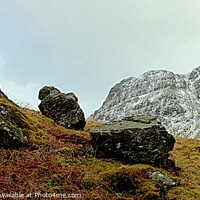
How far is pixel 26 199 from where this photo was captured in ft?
9.95

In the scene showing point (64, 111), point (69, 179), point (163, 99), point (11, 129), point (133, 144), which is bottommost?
point (69, 179)

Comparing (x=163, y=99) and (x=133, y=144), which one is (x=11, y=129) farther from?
(x=163, y=99)

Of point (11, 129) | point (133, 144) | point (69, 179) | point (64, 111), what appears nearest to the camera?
point (69, 179)

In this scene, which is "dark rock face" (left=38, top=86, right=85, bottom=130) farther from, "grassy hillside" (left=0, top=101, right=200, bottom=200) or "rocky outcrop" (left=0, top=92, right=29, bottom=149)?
"grassy hillside" (left=0, top=101, right=200, bottom=200)

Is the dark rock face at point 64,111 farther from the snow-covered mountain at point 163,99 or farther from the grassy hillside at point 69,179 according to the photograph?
the snow-covered mountain at point 163,99

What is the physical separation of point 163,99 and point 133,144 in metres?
67.0

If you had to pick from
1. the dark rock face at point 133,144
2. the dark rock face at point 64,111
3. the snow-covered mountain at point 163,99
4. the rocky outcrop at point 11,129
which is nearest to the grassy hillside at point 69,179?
the rocky outcrop at point 11,129

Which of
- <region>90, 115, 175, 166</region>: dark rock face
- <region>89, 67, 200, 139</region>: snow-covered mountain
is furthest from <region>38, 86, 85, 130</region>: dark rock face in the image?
<region>89, 67, 200, 139</region>: snow-covered mountain

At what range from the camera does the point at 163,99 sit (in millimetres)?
68625

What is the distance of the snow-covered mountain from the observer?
2272 inches

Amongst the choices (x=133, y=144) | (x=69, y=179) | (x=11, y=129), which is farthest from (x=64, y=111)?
(x=69, y=179)

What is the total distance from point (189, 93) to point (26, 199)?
3039 inches

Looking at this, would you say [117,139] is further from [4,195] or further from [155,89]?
[155,89]

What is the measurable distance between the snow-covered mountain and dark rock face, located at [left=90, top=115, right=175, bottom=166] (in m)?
46.4
